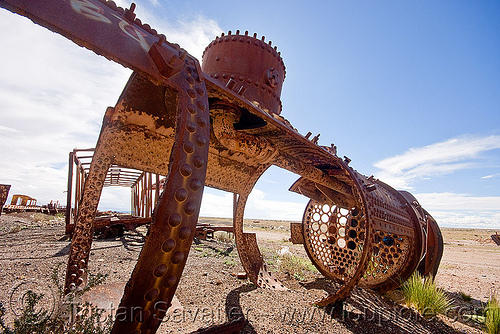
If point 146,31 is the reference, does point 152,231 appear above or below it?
below

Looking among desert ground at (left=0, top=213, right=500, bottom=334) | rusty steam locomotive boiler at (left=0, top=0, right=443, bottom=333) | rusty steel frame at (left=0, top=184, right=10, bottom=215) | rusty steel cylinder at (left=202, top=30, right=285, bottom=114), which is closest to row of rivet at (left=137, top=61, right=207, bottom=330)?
rusty steam locomotive boiler at (left=0, top=0, right=443, bottom=333)

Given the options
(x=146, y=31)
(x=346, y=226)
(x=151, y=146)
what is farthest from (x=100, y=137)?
(x=346, y=226)

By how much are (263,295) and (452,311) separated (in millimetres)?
3161

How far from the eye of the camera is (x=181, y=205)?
1040 millimetres

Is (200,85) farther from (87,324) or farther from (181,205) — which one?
(87,324)

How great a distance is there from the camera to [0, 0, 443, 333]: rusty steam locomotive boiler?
3.26 feet

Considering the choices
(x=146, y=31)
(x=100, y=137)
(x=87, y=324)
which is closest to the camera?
(x=146, y=31)

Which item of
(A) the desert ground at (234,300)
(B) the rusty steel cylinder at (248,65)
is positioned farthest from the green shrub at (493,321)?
(B) the rusty steel cylinder at (248,65)

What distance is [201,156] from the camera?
1.14 meters

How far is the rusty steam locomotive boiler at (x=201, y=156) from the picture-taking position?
993 millimetres

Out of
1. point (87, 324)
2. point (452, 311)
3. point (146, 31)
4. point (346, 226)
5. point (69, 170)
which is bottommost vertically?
point (452, 311)

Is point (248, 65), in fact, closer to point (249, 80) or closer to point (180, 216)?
point (249, 80)

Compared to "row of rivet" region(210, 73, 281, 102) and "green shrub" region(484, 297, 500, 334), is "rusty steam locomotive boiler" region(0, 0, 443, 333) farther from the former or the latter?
"green shrub" region(484, 297, 500, 334)

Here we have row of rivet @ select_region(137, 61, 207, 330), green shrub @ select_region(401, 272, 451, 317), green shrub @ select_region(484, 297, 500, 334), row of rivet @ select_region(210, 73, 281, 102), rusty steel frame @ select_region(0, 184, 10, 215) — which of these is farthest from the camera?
green shrub @ select_region(401, 272, 451, 317)
